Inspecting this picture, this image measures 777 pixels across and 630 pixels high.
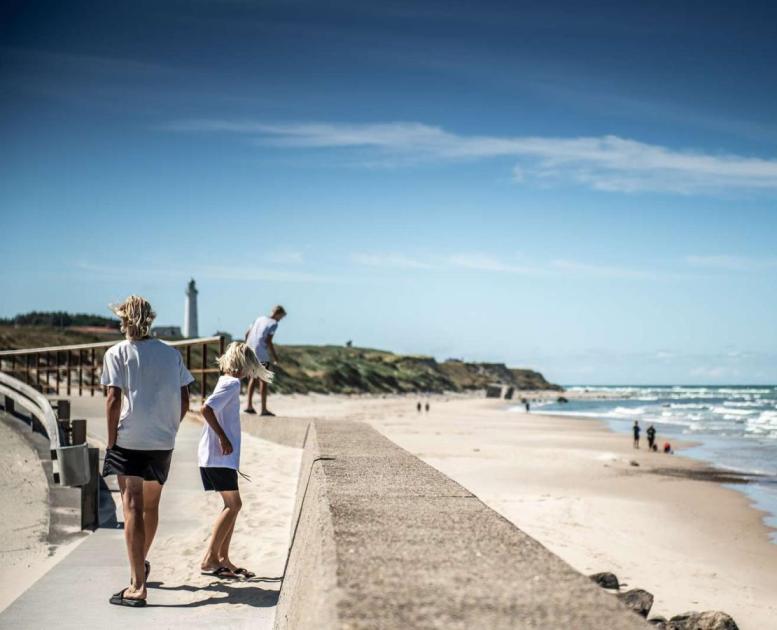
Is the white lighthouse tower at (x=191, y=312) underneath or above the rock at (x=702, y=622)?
above

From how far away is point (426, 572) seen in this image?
243 centimetres

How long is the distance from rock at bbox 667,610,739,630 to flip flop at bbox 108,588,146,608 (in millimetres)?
3820

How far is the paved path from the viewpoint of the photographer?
13.9 feet

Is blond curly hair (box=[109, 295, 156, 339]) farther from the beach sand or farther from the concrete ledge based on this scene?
the beach sand

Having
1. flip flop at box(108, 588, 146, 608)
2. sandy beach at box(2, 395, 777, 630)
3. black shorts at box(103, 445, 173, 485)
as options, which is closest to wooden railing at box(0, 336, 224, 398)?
sandy beach at box(2, 395, 777, 630)

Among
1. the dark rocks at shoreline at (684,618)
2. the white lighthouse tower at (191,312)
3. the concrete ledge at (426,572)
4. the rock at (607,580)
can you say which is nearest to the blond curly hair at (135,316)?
the concrete ledge at (426,572)

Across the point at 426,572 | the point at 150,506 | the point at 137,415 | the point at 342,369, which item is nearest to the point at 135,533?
the point at 150,506

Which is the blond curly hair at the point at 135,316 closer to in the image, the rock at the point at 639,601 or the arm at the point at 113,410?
the arm at the point at 113,410

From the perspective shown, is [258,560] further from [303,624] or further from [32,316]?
[32,316]

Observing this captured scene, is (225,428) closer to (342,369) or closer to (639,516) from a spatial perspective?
(639,516)

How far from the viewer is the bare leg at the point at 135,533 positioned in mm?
4414

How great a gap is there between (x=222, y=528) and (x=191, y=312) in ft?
267

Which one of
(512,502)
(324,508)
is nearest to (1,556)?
(324,508)

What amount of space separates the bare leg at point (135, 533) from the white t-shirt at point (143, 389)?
0.23 metres
